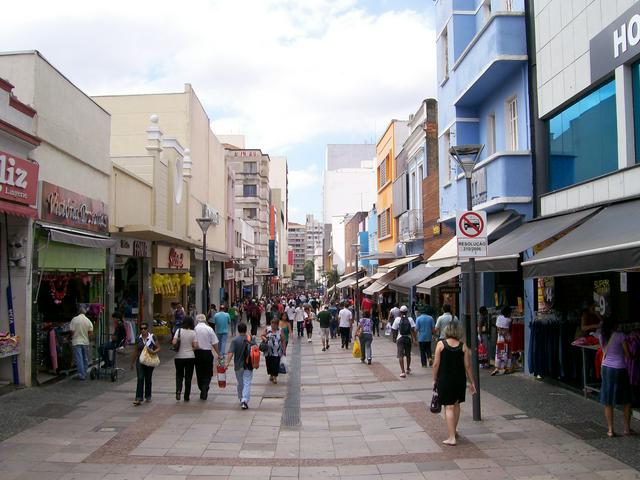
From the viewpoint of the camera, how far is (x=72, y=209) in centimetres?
1498

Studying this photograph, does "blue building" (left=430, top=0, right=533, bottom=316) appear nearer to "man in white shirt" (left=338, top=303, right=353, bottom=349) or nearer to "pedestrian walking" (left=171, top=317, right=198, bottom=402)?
"man in white shirt" (left=338, top=303, right=353, bottom=349)

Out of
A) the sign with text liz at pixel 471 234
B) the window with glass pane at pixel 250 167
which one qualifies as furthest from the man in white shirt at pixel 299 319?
the window with glass pane at pixel 250 167

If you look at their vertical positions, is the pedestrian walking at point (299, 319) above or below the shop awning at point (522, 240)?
below

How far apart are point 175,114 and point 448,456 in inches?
1098

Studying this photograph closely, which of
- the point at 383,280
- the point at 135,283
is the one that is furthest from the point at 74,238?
the point at 383,280

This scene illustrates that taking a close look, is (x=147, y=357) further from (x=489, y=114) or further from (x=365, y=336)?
(x=489, y=114)

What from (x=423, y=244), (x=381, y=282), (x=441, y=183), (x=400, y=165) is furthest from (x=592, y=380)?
(x=400, y=165)

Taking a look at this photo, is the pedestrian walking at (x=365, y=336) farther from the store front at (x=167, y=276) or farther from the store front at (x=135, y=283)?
the store front at (x=167, y=276)

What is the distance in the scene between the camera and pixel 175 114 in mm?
32625

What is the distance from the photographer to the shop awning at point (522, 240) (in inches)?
436

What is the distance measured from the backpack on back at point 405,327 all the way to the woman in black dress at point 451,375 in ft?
22.3

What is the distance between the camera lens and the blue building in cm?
1373

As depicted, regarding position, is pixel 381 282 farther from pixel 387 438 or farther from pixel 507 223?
pixel 387 438

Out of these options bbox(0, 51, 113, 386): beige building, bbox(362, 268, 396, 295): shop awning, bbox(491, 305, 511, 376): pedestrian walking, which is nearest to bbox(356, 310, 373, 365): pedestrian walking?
bbox(491, 305, 511, 376): pedestrian walking
